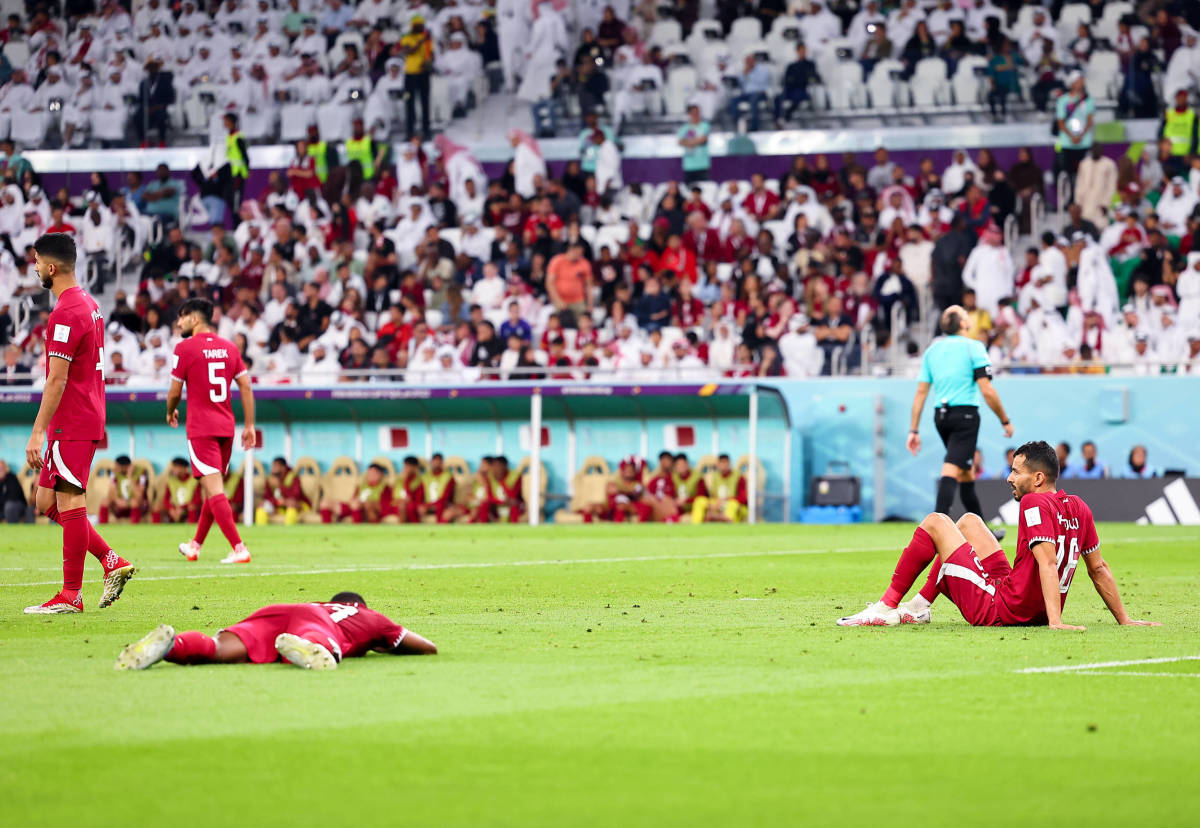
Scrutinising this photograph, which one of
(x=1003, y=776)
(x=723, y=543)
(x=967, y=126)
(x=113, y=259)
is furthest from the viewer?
(x=113, y=259)

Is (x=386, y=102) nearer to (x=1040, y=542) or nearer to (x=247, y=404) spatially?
(x=247, y=404)

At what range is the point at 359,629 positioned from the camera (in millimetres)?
7207

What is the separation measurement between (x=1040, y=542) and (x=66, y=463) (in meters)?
5.49

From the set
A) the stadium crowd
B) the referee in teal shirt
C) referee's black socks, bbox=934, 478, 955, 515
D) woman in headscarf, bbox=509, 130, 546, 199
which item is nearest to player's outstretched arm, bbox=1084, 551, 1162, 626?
referee's black socks, bbox=934, 478, 955, 515

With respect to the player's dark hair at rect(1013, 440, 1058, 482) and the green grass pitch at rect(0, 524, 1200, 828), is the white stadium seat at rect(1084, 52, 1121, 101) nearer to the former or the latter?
the green grass pitch at rect(0, 524, 1200, 828)

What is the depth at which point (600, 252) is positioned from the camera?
30422mm

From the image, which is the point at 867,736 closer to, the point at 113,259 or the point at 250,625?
the point at 250,625

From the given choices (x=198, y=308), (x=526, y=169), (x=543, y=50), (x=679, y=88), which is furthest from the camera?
(x=543, y=50)

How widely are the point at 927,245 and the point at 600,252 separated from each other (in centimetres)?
577

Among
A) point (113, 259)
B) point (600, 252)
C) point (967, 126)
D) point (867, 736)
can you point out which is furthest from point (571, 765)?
point (113, 259)

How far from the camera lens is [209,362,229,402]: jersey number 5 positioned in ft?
48.9

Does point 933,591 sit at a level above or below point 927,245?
below

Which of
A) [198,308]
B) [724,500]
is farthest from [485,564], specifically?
[724,500]

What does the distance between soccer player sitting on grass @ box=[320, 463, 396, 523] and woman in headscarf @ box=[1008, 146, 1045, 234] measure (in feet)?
39.1
